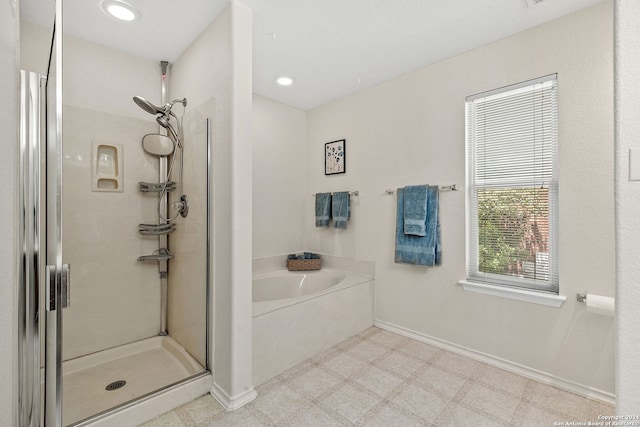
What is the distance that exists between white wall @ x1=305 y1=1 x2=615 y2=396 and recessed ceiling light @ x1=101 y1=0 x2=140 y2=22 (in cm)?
197

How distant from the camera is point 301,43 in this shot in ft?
7.19

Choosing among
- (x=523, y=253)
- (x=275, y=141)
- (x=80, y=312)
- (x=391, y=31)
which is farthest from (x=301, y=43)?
(x=80, y=312)

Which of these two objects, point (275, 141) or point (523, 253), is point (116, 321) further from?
point (523, 253)

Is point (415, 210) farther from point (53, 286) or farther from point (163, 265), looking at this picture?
point (53, 286)

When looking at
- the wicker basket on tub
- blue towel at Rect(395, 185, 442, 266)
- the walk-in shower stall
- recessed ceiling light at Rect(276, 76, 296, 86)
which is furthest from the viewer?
the wicker basket on tub

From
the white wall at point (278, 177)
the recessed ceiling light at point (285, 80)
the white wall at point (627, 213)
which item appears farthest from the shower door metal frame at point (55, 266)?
the white wall at point (278, 177)

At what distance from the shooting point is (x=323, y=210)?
3271 mm

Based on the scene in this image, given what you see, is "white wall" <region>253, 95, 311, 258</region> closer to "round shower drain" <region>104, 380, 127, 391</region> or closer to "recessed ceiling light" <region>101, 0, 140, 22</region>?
"recessed ceiling light" <region>101, 0, 140, 22</region>

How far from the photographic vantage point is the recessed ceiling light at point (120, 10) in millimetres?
1738

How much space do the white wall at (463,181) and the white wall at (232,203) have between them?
1486 mm

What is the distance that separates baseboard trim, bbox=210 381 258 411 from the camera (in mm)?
1715

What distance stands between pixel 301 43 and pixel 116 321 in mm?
2477

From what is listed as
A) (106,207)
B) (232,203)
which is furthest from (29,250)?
(106,207)

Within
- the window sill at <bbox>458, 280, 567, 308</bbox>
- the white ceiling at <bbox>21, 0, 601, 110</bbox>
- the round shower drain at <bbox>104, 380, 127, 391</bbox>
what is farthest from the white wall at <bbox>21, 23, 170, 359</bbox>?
the window sill at <bbox>458, 280, 567, 308</bbox>
